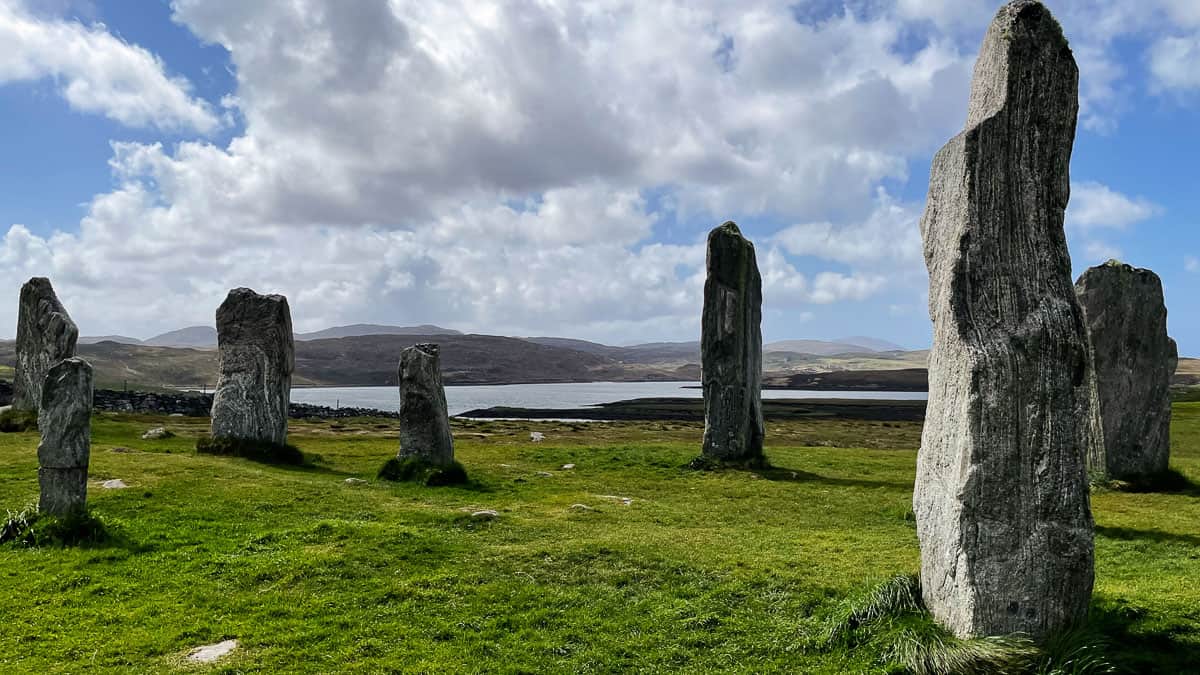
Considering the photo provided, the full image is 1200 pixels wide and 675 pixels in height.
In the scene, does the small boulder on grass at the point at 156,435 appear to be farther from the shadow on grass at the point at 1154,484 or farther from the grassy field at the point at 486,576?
the shadow on grass at the point at 1154,484

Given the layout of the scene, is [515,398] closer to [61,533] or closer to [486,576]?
[61,533]

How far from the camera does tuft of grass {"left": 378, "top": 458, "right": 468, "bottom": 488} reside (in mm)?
21578

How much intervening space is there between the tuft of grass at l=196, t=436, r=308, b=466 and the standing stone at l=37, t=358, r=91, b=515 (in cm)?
1112

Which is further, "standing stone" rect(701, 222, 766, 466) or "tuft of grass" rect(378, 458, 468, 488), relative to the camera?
"standing stone" rect(701, 222, 766, 466)

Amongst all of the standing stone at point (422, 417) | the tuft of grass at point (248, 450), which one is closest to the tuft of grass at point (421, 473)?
the standing stone at point (422, 417)

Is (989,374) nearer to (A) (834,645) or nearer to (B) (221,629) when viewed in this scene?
(A) (834,645)

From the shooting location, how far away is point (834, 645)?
8.98m

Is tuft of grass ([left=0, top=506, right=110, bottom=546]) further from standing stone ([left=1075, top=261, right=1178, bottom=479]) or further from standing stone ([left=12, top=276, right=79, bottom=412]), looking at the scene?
standing stone ([left=1075, top=261, right=1178, bottom=479])

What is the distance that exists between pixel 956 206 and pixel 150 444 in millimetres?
29195

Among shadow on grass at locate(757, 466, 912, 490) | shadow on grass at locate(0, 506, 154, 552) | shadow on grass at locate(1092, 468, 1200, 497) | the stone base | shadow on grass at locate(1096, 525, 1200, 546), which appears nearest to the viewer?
shadow on grass at locate(0, 506, 154, 552)

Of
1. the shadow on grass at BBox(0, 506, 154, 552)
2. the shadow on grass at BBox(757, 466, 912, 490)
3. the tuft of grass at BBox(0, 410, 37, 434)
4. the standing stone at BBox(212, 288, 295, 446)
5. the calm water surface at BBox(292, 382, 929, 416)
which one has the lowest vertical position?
the calm water surface at BBox(292, 382, 929, 416)

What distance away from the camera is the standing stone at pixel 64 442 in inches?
535

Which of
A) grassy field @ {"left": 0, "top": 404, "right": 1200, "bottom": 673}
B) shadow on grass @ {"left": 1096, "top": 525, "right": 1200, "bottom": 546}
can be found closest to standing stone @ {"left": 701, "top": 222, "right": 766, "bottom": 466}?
grassy field @ {"left": 0, "top": 404, "right": 1200, "bottom": 673}

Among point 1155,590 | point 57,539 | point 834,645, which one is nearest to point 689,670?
point 834,645
